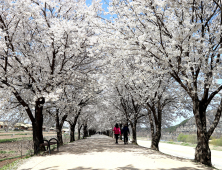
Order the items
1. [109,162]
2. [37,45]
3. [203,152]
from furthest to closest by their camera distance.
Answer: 1. [37,45]
2. [203,152]
3. [109,162]

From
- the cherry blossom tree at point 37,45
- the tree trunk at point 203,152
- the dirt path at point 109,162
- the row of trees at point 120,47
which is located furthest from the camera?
the cherry blossom tree at point 37,45

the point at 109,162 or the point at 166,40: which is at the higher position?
the point at 166,40

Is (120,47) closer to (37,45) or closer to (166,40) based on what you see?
(166,40)

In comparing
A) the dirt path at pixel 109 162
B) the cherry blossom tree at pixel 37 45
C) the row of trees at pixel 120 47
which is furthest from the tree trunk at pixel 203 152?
the cherry blossom tree at pixel 37 45

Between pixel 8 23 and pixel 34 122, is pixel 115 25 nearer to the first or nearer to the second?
pixel 8 23

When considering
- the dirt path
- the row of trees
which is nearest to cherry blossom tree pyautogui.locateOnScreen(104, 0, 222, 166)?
the row of trees

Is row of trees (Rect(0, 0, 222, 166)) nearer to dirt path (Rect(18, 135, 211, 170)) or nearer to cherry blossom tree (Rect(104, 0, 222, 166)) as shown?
cherry blossom tree (Rect(104, 0, 222, 166))

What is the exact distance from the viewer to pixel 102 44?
791 centimetres

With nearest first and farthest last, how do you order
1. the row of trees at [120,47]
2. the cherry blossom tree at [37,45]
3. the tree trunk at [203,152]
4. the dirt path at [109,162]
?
1. the dirt path at [109,162]
2. the row of trees at [120,47]
3. the tree trunk at [203,152]
4. the cherry blossom tree at [37,45]

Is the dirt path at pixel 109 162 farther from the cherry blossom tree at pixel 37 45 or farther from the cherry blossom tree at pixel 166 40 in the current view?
the cherry blossom tree at pixel 37 45

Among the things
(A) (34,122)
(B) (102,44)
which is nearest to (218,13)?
(B) (102,44)

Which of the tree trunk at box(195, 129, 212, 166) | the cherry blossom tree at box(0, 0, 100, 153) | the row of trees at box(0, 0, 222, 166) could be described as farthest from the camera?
the cherry blossom tree at box(0, 0, 100, 153)

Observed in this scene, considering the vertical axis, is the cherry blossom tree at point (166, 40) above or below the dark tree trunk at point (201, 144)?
above

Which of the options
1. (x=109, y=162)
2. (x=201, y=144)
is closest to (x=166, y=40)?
(x=201, y=144)
